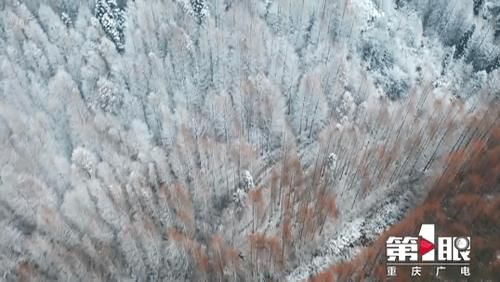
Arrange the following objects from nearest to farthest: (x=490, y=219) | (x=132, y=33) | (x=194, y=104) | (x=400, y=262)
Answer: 1. (x=400, y=262)
2. (x=490, y=219)
3. (x=194, y=104)
4. (x=132, y=33)

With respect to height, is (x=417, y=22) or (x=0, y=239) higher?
(x=417, y=22)

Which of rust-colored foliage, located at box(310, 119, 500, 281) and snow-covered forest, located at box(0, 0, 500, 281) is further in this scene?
snow-covered forest, located at box(0, 0, 500, 281)

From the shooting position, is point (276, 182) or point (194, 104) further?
point (194, 104)

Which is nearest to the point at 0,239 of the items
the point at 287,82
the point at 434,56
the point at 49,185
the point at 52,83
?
the point at 49,185

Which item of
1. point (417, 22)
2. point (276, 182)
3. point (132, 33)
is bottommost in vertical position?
point (276, 182)

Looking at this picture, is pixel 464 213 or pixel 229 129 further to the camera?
pixel 229 129

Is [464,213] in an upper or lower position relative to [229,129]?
upper

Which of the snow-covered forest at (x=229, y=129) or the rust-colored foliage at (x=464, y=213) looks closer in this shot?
the rust-colored foliage at (x=464, y=213)

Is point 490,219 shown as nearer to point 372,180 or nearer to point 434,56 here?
point 372,180
